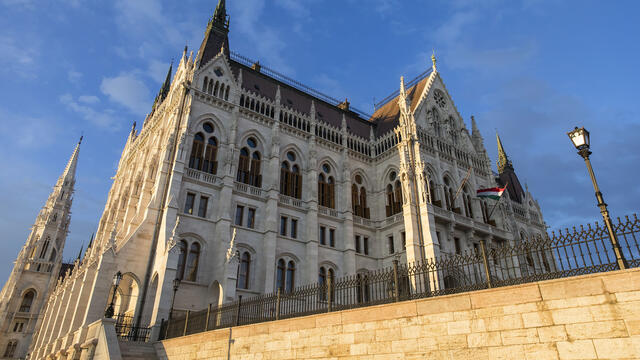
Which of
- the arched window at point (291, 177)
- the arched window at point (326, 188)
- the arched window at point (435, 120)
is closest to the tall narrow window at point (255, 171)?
the arched window at point (291, 177)

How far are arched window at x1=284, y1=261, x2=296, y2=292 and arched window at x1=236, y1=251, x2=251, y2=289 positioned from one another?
3.25m

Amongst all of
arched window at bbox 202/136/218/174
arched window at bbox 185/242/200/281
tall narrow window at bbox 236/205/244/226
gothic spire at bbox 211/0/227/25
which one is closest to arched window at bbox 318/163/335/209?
tall narrow window at bbox 236/205/244/226

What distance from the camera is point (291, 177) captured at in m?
32.7

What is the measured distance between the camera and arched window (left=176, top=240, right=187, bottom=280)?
24.1 meters

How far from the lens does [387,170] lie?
37.2 metres

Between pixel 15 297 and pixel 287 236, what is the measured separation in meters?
50.3

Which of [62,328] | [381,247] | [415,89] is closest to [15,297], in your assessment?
[62,328]

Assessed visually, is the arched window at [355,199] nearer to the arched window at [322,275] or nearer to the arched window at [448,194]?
the arched window at [322,275]

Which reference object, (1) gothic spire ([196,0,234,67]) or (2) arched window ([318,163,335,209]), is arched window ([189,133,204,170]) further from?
(2) arched window ([318,163,335,209])

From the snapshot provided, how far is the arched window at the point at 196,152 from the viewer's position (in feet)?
92.4

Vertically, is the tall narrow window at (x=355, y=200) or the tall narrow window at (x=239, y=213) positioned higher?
the tall narrow window at (x=355, y=200)

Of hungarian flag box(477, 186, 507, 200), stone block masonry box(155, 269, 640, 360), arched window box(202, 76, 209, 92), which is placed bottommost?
stone block masonry box(155, 269, 640, 360)

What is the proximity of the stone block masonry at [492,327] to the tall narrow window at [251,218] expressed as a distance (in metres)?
16.1

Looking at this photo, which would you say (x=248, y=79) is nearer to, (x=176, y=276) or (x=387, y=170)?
(x=387, y=170)
